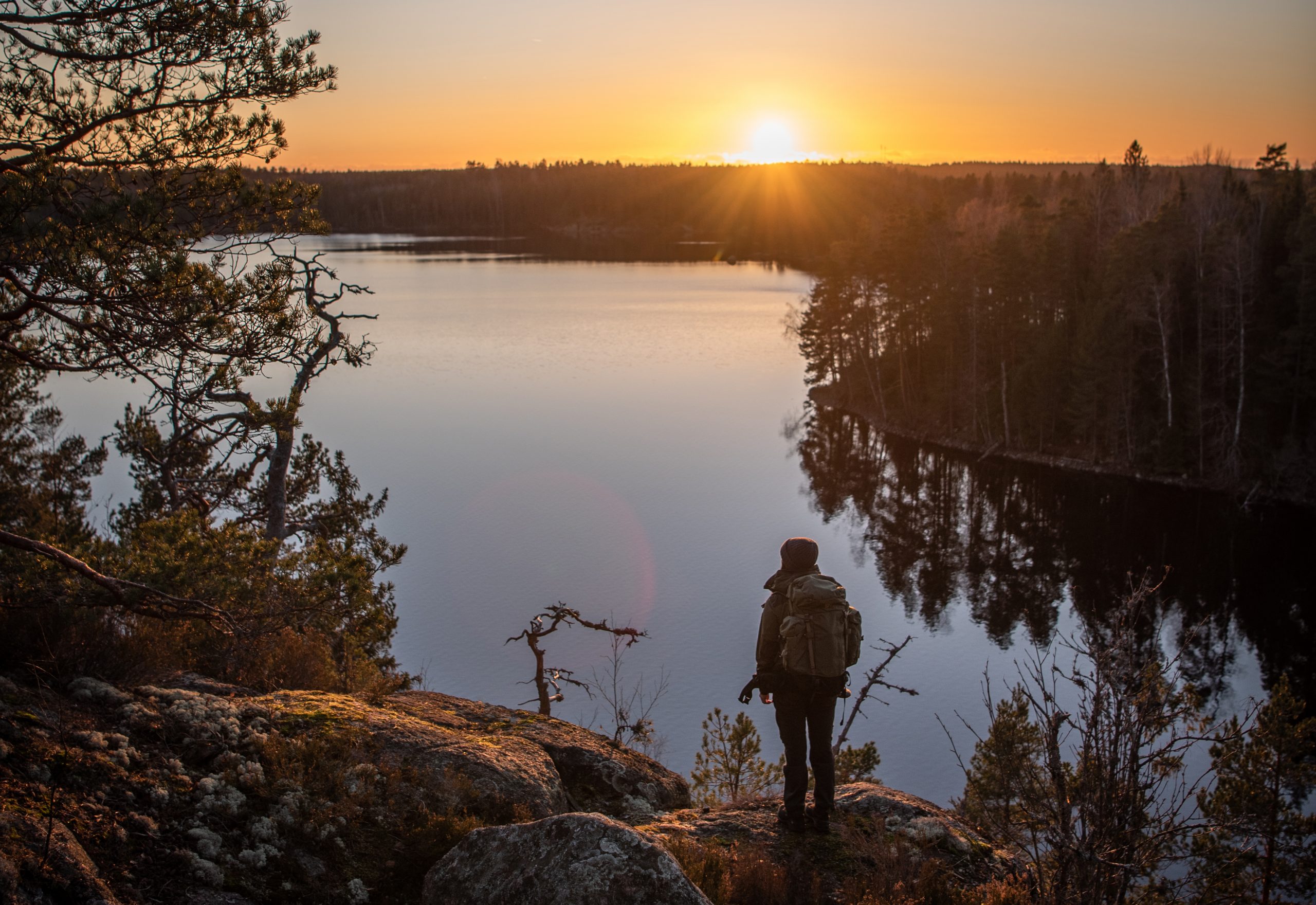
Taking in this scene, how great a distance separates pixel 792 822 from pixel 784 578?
167 centimetres

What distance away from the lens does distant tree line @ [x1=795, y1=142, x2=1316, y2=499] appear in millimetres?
36219

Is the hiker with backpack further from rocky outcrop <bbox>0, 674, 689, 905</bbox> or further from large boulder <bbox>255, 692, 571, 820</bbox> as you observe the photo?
large boulder <bbox>255, 692, 571, 820</bbox>

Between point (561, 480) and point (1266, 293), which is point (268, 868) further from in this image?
point (1266, 293)

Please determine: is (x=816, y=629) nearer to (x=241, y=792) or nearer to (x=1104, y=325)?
(x=241, y=792)

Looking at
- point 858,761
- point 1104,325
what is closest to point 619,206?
point 1104,325

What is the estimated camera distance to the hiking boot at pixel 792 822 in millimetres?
6332

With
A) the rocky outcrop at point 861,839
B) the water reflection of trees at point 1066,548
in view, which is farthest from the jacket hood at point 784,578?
the water reflection of trees at point 1066,548

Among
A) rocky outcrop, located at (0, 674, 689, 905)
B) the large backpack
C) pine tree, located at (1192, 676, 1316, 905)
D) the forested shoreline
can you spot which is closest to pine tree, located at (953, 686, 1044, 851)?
the large backpack

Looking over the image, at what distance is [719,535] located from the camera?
32.6 metres

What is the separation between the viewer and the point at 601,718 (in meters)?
21.9

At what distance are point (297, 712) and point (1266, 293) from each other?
135 ft

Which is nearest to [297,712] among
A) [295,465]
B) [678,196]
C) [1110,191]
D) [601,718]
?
[295,465]

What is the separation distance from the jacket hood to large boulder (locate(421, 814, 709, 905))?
196 cm

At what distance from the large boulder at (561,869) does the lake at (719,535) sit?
49.8 feet
